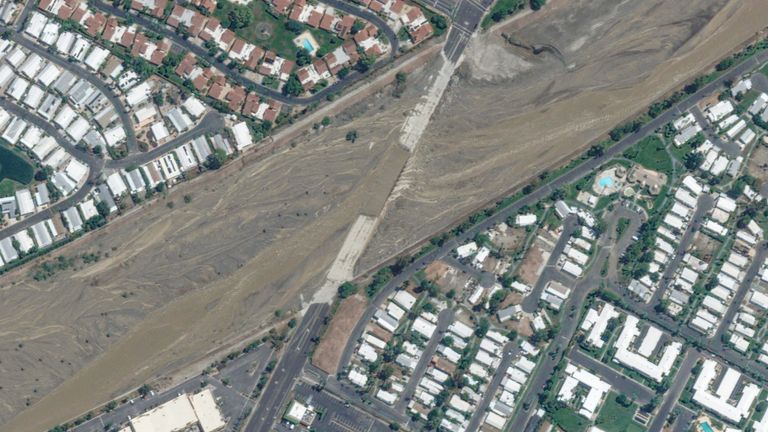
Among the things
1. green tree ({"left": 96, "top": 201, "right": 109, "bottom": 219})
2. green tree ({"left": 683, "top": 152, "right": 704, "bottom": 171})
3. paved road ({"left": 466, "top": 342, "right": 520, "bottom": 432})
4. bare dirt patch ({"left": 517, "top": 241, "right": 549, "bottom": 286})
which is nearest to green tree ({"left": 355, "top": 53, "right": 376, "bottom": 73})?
bare dirt patch ({"left": 517, "top": 241, "right": 549, "bottom": 286})

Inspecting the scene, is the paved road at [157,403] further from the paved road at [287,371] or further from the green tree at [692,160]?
the green tree at [692,160]

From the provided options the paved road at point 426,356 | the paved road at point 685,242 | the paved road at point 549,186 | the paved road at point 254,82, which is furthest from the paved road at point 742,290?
the paved road at point 254,82

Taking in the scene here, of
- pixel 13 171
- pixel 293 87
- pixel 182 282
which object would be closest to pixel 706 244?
pixel 293 87

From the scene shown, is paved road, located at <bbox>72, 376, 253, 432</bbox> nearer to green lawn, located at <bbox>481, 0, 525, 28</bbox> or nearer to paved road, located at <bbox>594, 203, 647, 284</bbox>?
paved road, located at <bbox>594, 203, 647, 284</bbox>

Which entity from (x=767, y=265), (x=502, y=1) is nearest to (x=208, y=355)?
(x=502, y=1)

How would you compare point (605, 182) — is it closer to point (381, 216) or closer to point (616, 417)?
point (381, 216)
